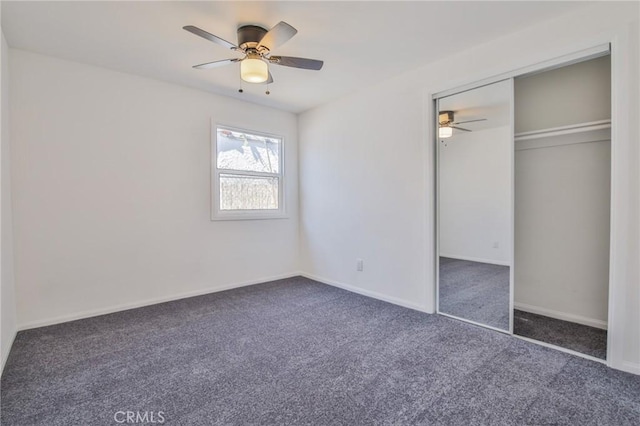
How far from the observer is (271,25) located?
2.44 metres

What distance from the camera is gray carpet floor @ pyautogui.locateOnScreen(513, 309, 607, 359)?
2.37 m

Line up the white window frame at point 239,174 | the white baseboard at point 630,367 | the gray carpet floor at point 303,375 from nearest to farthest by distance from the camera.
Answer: the gray carpet floor at point 303,375 < the white baseboard at point 630,367 < the white window frame at point 239,174

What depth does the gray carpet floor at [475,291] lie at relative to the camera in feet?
9.29

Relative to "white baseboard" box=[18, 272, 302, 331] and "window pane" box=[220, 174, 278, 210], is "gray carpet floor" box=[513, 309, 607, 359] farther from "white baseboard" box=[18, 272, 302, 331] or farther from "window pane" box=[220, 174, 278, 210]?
"window pane" box=[220, 174, 278, 210]

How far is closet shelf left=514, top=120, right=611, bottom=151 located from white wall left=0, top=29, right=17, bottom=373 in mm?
4417

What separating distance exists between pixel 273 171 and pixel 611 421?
4074 millimetres

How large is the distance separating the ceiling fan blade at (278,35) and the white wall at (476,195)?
6.05 ft

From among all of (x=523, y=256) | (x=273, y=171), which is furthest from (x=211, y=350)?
(x=523, y=256)

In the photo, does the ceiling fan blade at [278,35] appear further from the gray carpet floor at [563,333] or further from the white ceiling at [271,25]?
the gray carpet floor at [563,333]

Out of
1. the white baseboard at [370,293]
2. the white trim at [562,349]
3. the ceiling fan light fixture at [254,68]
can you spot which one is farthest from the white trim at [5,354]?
the white trim at [562,349]

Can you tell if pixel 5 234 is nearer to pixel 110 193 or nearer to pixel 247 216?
pixel 110 193

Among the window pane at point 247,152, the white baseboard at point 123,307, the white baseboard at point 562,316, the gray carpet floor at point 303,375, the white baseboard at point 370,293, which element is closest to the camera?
the gray carpet floor at point 303,375

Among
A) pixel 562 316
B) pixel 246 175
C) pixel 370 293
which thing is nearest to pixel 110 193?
pixel 246 175

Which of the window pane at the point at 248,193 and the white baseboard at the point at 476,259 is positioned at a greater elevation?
the window pane at the point at 248,193
